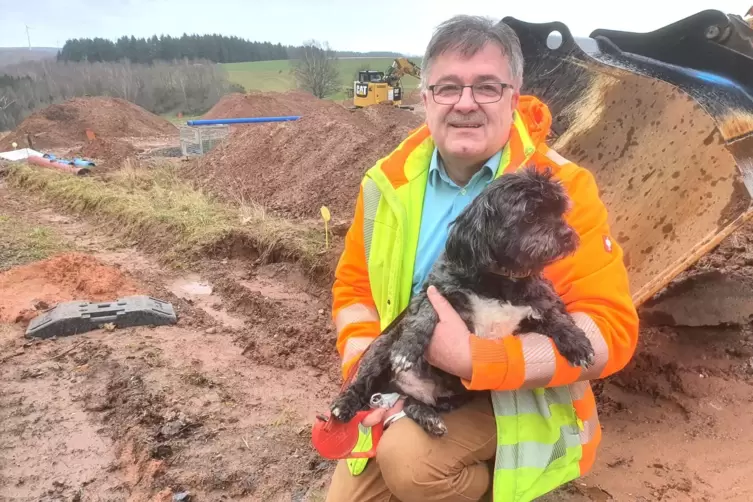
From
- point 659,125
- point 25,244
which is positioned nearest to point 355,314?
point 659,125

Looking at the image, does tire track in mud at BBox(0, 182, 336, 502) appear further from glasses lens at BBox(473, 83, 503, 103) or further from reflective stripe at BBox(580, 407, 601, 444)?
glasses lens at BBox(473, 83, 503, 103)

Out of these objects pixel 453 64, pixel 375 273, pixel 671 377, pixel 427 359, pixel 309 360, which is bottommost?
pixel 309 360

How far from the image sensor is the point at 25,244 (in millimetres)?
7566

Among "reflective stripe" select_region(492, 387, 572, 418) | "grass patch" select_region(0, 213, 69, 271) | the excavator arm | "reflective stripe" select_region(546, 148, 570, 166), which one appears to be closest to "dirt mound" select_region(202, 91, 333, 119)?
the excavator arm

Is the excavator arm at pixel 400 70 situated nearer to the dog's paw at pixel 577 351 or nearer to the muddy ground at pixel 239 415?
the muddy ground at pixel 239 415

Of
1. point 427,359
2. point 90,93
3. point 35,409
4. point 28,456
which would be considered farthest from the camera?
point 90,93

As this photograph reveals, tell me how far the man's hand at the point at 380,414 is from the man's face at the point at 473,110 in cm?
101

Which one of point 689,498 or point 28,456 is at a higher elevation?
point 689,498

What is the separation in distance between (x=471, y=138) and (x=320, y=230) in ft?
15.9

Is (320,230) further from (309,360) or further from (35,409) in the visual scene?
(35,409)

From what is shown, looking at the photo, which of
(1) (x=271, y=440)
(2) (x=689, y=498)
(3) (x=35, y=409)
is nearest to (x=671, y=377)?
(2) (x=689, y=498)

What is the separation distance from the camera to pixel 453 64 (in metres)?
2.21

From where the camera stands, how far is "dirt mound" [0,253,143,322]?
555 cm

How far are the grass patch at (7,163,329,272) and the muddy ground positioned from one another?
1697 millimetres
